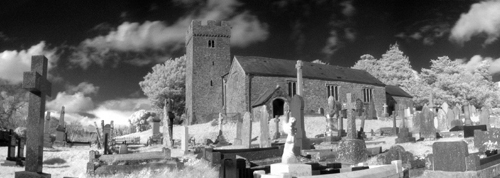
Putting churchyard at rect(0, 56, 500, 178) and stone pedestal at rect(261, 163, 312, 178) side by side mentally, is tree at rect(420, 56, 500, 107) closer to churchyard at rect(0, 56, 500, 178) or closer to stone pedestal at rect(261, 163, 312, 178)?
churchyard at rect(0, 56, 500, 178)

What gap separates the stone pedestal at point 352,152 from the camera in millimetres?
10617

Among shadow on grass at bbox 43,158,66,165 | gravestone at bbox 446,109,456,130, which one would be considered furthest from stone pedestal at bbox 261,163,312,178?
gravestone at bbox 446,109,456,130

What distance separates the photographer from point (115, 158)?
11680 millimetres

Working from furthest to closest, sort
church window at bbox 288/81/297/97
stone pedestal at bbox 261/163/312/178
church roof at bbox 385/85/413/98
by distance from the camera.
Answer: church roof at bbox 385/85/413/98
church window at bbox 288/81/297/97
stone pedestal at bbox 261/163/312/178

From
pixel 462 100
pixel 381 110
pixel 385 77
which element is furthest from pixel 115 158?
pixel 385 77

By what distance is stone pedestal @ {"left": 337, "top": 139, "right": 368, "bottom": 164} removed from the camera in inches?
418

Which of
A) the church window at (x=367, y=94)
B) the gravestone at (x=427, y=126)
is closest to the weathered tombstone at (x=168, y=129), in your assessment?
the gravestone at (x=427, y=126)

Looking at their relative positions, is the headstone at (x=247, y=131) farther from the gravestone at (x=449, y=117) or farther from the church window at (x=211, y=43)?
the church window at (x=211, y=43)

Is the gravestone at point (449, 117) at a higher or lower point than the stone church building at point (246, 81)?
lower

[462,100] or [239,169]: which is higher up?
[462,100]

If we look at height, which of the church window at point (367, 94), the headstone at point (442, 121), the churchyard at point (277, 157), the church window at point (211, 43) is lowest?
the churchyard at point (277, 157)

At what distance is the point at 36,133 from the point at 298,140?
31.1 feet

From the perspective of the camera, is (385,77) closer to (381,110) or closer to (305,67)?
(381,110)

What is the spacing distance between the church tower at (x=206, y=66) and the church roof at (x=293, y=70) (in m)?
5.72
